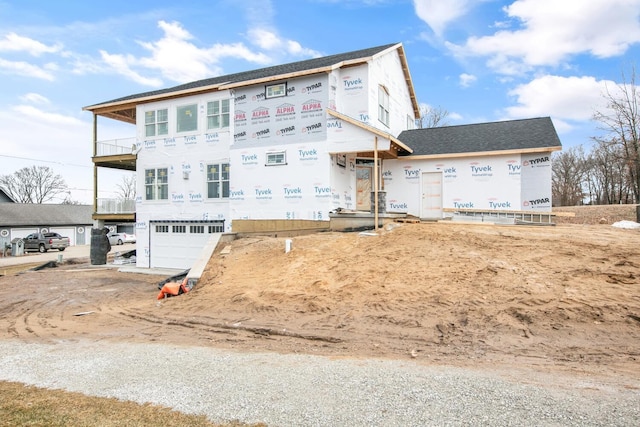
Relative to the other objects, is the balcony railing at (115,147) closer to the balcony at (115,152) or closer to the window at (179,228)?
the balcony at (115,152)

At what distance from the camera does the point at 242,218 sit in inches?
690

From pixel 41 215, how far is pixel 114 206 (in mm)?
27804

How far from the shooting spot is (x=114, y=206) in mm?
21750

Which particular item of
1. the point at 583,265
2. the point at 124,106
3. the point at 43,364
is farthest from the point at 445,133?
the point at 43,364

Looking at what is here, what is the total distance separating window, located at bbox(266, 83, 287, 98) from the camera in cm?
1680

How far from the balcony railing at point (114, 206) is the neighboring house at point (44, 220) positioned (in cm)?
2360

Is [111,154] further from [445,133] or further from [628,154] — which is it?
[628,154]

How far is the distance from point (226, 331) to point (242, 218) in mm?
9586

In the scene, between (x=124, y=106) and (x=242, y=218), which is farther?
(x=124, y=106)

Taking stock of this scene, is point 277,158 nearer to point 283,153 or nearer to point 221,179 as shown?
point 283,153

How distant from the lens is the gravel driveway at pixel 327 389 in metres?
4.07

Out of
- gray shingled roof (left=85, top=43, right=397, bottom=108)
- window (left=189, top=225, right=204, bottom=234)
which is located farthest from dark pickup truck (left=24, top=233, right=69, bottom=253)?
window (left=189, top=225, right=204, bottom=234)

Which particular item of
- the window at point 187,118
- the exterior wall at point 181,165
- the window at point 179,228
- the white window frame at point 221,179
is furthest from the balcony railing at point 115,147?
the white window frame at point 221,179

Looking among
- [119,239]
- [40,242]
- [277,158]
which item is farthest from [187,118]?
[119,239]
